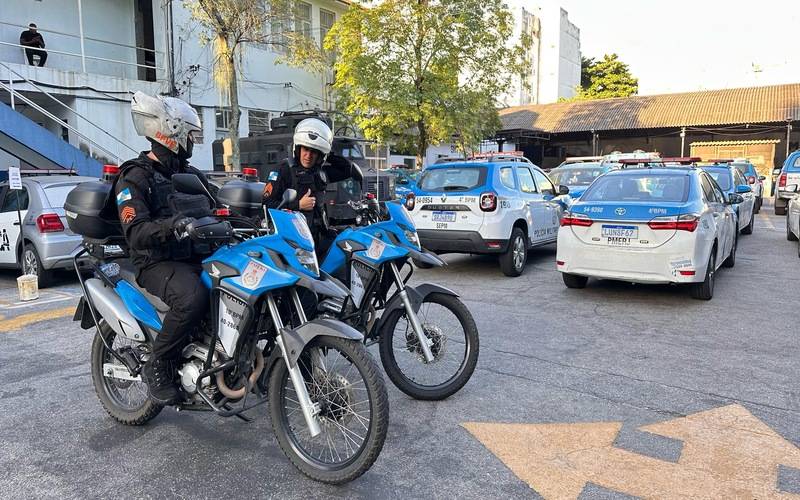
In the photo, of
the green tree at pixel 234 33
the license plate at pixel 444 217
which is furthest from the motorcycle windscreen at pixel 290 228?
the green tree at pixel 234 33

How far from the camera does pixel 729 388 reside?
4.38 meters

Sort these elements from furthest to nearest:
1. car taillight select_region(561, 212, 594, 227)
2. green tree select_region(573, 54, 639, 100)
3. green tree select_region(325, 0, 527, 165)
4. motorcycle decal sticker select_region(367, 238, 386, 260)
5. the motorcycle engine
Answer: green tree select_region(573, 54, 639, 100)
green tree select_region(325, 0, 527, 165)
car taillight select_region(561, 212, 594, 227)
motorcycle decal sticker select_region(367, 238, 386, 260)
the motorcycle engine

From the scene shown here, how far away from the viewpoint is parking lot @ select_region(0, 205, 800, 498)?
311cm

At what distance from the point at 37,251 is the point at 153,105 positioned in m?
6.25

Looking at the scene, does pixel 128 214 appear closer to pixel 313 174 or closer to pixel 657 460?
pixel 313 174

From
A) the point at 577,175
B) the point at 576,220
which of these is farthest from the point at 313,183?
the point at 577,175

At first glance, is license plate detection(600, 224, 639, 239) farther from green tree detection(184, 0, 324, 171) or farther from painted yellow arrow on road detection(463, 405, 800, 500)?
green tree detection(184, 0, 324, 171)

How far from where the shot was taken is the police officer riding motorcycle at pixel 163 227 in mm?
3156

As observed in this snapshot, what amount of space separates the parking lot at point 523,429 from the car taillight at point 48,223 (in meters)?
2.39

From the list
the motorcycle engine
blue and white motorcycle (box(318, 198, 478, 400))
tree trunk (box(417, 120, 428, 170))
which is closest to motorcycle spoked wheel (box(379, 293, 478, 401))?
blue and white motorcycle (box(318, 198, 478, 400))

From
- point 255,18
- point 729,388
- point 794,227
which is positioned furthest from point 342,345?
point 255,18

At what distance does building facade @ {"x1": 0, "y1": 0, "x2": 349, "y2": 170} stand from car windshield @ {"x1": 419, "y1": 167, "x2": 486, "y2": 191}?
33.3ft

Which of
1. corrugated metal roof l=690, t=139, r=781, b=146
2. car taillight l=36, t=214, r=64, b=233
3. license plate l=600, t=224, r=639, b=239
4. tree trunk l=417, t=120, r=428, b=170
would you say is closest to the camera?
license plate l=600, t=224, r=639, b=239

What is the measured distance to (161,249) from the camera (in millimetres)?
3279
